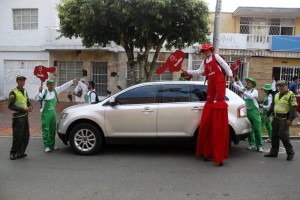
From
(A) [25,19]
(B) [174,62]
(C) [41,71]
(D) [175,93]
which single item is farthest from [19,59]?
(D) [175,93]

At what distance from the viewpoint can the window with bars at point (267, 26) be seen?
63.4ft

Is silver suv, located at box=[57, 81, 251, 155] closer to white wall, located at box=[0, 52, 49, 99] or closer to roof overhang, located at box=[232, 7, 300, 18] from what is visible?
white wall, located at box=[0, 52, 49, 99]

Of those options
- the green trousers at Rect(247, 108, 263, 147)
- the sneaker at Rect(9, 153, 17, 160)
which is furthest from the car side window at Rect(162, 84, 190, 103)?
the sneaker at Rect(9, 153, 17, 160)

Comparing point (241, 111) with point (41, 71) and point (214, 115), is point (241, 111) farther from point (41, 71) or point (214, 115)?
point (41, 71)

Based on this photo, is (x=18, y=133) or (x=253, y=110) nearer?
(x=18, y=133)

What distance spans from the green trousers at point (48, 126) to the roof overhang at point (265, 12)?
566 inches

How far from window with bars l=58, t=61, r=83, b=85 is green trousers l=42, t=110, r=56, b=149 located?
35.7 ft

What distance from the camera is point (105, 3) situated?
9227 mm

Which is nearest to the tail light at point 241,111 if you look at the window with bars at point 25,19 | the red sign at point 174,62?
the red sign at point 174,62

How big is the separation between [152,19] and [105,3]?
1433mm

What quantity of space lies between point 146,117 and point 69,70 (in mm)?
12346

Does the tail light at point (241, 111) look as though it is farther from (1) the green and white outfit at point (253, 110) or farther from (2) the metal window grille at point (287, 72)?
(2) the metal window grille at point (287, 72)

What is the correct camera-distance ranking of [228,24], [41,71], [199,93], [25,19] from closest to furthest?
[199,93]
[41,71]
[25,19]
[228,24]

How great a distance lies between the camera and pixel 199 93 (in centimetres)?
656
